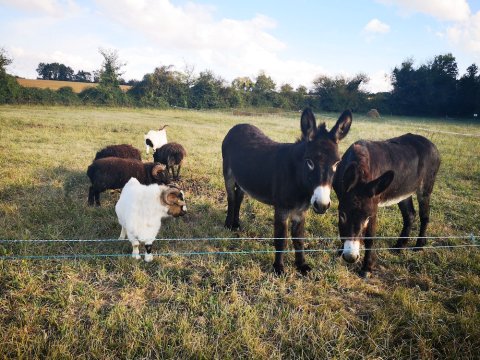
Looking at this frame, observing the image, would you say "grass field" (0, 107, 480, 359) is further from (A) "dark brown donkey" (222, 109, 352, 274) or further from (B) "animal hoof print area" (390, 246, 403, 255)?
(A) "dark brown donkey" (222, 109, 352, 274)

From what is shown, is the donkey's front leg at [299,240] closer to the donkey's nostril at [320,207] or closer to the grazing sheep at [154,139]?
the donkey's nostril at [320,207]

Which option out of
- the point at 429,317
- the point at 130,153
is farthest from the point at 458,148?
the point at 130,153

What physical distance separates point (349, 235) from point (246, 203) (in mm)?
3439

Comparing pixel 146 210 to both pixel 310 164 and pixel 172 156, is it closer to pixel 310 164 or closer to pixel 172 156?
pixel 310 164

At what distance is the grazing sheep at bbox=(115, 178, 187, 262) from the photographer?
4062 millimetres

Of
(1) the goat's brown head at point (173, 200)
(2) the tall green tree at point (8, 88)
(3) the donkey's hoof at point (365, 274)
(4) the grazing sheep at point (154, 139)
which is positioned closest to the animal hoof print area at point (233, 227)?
(1) the goat's brown head at point (173, 200)

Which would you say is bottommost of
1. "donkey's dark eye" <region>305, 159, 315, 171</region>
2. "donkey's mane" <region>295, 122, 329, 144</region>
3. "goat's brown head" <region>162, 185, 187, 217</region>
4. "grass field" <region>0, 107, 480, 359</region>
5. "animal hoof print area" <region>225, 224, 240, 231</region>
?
"grass field" <region>0, 107, 480, 359</region>

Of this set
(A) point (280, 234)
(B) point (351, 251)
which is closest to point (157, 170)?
(A) point (280, 234)

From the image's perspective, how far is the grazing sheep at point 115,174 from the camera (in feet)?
19.4

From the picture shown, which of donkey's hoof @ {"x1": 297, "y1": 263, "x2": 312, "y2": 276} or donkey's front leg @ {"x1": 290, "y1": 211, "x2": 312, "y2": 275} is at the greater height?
donkey's front leg @ {"x1": 290, "y1": 211, "x2": 312, "y2": 275}

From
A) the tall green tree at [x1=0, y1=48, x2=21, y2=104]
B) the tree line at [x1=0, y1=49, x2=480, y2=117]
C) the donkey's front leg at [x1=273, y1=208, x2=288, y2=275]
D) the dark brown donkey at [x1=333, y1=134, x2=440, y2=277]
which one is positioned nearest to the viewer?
the dark brown donkey at [x1=333, y1=134, x2=440, y2=277]

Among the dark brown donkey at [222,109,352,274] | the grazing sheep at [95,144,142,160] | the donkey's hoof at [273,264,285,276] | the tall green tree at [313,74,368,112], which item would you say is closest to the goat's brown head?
the dark brown donkey at [222,109,352,274]

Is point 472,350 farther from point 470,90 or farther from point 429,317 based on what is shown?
point 470,90

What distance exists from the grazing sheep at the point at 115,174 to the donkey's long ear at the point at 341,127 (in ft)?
11.7
